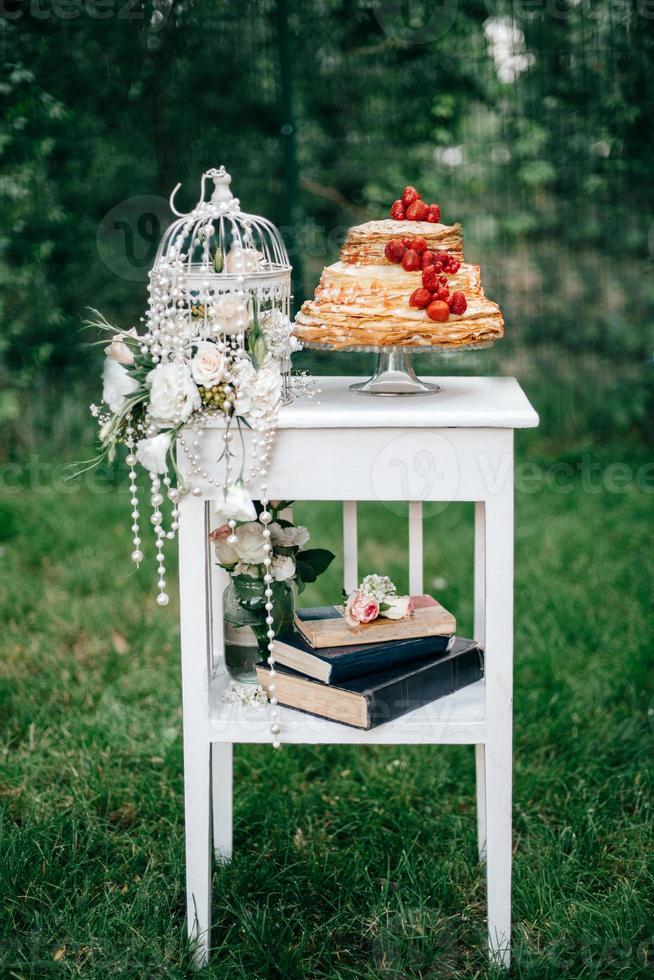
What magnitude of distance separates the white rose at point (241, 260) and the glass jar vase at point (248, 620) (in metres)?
0.46

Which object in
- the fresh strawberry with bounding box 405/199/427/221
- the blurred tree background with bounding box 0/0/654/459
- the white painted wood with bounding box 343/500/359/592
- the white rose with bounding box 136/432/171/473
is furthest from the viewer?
the blurred tree background with bounding box 0/0/654/459

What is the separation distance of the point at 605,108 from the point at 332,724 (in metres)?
2.99

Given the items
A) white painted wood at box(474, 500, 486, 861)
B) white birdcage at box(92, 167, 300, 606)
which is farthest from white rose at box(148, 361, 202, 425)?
white painted wood at box(474, 500, 486, 861)

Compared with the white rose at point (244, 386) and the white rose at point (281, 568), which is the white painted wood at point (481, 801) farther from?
the white rose at point (244, 386)

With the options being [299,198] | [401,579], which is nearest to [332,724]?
[401,579]

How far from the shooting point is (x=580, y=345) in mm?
4027

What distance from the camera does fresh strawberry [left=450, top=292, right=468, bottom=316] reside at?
1.52 metres

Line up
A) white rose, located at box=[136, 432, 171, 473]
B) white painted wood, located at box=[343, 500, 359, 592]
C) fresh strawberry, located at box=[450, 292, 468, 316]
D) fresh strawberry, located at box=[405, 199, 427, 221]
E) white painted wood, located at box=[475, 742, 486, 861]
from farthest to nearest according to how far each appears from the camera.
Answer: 1. white painted wood, located at box=[475, 742, 486, 861]
2. white painted wood, located at box=[343, 500, 359, 592]
3. fresh strawberry, located at box=[405, 199, 427, 221]
4. fresh strawberry, located at box=[450, 292, 468, 316]
5. white rose, located at box=[136, 432, 171, 473]

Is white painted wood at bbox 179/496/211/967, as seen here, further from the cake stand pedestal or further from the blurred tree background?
the blurred tree background

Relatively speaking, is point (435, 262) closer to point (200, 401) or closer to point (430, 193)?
point (200, 401)

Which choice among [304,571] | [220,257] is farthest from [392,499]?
[220,257]

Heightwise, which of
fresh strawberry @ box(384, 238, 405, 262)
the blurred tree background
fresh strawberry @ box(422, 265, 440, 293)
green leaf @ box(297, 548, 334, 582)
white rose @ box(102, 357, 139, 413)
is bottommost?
green leaf @ box(297, 548, 334, 582)

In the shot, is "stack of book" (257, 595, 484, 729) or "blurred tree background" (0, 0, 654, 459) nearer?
"stack of book" (257, 595, 484, 729)

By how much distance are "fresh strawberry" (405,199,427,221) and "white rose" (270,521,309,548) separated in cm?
51
